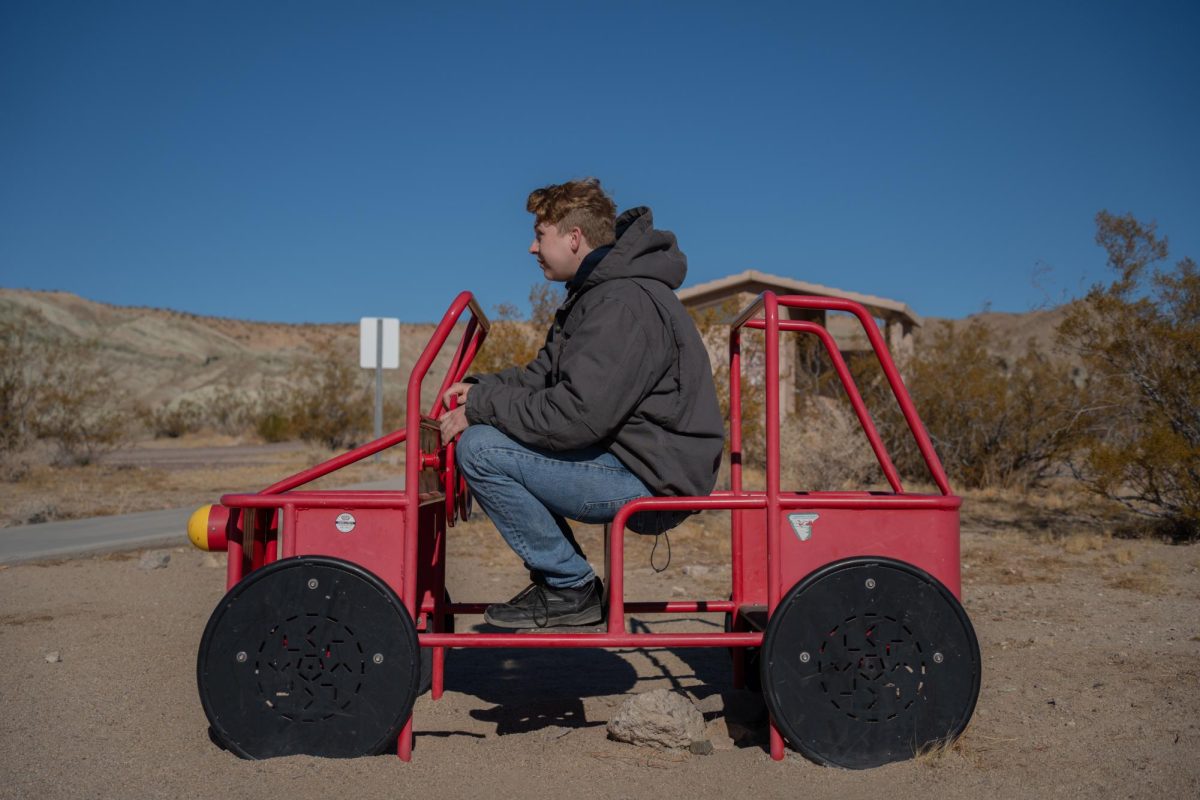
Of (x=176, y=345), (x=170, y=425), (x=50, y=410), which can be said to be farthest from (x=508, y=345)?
(x=176, y=345)

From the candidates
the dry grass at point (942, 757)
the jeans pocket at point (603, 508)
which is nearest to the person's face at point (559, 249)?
the jeans pocket at point (603, 508)

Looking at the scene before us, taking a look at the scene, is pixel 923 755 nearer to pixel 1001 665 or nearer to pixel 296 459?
pixel 1001 665

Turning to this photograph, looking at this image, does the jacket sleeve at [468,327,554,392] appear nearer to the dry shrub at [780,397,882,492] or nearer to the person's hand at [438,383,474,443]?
the person's hand at [438,383,474,443]

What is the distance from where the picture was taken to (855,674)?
10.1 feet

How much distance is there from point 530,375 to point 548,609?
38.9 inches

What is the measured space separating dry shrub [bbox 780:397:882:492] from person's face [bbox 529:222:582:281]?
27.4 ft

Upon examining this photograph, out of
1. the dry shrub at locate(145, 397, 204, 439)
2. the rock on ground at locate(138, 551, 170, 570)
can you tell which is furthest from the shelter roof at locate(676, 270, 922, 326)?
the dry shrub at locate(145, 397, 204, 439)

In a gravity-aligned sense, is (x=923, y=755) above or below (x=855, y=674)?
below

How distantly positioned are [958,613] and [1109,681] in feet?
5.18

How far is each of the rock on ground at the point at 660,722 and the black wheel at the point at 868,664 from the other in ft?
1.30

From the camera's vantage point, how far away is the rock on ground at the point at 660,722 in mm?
3346

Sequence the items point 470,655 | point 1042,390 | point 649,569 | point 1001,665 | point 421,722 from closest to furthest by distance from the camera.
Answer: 1. point 421,722
2. point 1001,665
3. point 470,655
4. point 649,569
5. point 1042,390

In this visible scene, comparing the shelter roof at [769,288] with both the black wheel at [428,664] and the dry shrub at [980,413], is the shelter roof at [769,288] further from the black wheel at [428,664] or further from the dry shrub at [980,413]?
the black wheel at [428,664]

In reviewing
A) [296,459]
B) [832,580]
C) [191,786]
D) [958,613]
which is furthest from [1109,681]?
[296,459]
